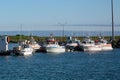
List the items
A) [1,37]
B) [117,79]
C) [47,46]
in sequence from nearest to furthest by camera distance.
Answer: [117,79] → [1,37] → [47,46]

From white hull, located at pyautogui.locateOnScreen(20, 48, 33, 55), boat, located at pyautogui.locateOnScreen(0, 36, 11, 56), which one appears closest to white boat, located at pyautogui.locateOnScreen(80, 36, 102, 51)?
white hull, located at pyautogui.locateOnScreen(20, 48, 33, 55)

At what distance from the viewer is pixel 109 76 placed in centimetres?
7400

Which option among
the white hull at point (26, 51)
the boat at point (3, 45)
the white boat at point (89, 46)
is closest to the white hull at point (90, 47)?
the white boat at point (89, 46)

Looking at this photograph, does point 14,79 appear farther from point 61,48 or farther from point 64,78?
point 61,48

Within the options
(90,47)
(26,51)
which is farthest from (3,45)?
(90,47)

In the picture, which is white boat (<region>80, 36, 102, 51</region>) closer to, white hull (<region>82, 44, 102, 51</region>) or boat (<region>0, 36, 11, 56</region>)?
white hull (<region>82, 44, 102, 51</region>)

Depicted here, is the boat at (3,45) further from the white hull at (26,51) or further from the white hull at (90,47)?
the white hull at (90,47)

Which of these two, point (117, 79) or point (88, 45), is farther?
point (88, 45)

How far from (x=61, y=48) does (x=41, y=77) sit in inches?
3758

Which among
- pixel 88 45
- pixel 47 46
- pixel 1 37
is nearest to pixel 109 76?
pixel 1 37

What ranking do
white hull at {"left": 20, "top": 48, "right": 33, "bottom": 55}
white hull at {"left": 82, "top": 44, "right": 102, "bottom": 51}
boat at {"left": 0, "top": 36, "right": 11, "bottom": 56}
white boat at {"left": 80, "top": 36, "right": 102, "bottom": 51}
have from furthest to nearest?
white boat at {"left": 80, "top": 36, "right": 102, "bottom": 51}, white hull at {"left": 82, "top": 44, "right": 102, "bottom": 51}, white hull at {"left": 20, "top": 48, "right": 33, "bottom": 55}, boat at {"left": 0, "top": 36, "right": 11, "bottom": 56}

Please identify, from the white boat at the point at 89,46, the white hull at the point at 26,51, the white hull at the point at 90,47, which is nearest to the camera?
the white hull at the point at 26,51

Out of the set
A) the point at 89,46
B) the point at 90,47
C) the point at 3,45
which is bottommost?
the point at 90,47

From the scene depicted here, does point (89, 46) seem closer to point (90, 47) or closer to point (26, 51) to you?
point (90, 47)
